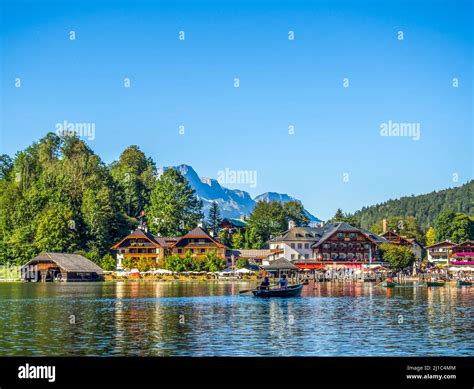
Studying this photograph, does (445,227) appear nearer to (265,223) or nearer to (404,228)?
(404,228)

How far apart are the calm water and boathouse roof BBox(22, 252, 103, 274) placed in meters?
43.3

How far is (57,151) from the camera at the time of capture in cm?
15138

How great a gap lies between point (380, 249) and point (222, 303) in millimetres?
78457

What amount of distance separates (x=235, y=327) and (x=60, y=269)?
242ft

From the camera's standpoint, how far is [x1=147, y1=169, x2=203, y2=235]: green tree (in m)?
139

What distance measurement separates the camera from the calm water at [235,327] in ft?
112

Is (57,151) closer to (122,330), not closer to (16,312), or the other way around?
(16,312)

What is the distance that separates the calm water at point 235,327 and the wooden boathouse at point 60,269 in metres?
43.9

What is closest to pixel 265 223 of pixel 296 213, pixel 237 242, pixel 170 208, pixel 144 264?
pixel 237 242

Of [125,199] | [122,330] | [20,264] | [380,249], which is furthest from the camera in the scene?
[125,199]

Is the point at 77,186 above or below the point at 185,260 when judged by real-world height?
above

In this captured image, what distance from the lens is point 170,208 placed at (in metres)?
138

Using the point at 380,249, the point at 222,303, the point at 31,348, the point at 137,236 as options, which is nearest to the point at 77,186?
the point at 137,236
